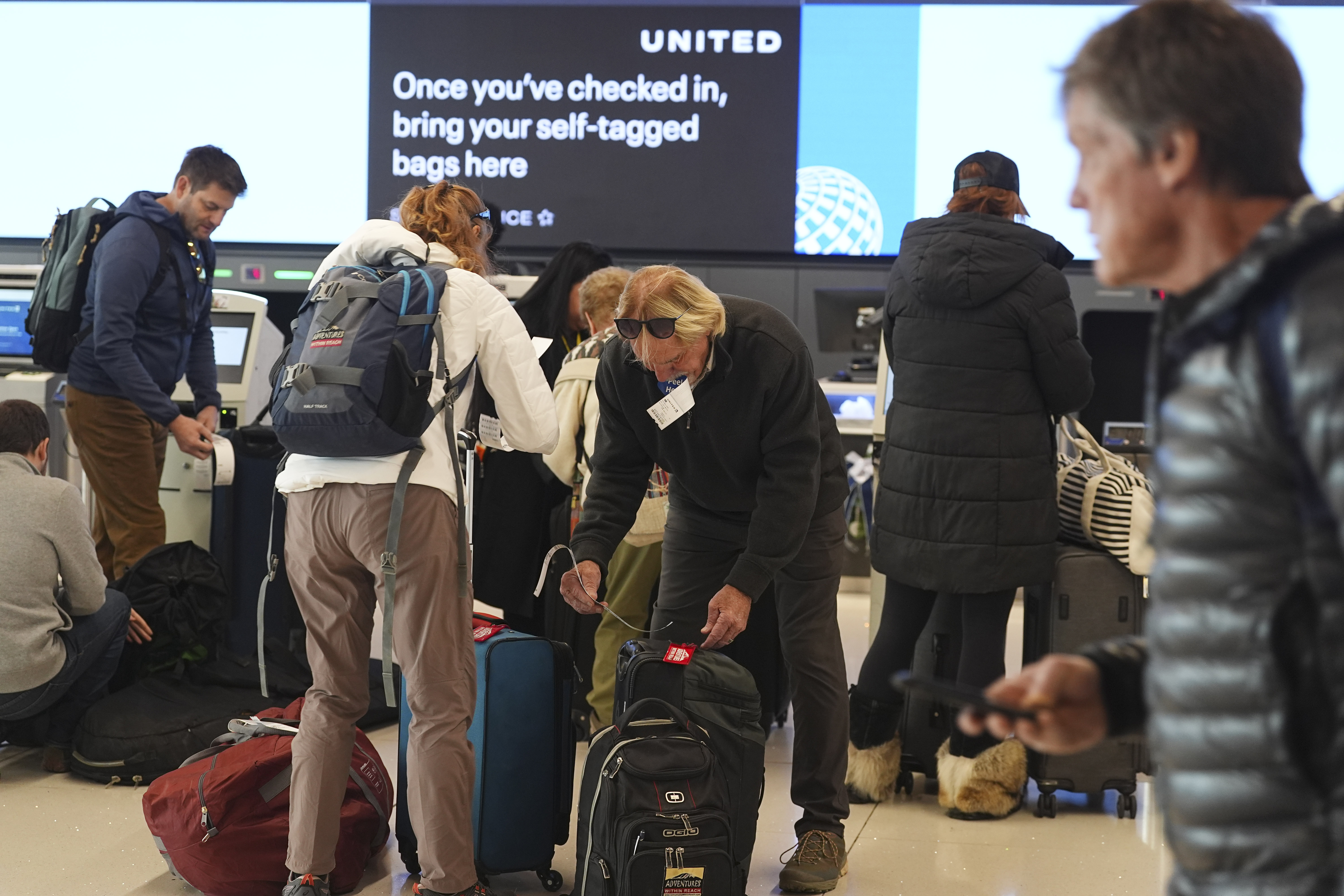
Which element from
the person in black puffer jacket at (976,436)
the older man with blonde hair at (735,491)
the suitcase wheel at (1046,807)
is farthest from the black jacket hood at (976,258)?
the suitcase wheel at (1046,807)

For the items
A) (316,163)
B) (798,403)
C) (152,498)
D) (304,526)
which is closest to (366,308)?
(304,526)

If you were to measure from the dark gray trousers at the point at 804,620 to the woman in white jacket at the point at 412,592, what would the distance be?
0.42m

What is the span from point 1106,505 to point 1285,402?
8.32 ft

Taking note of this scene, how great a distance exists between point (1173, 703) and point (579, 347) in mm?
A: 2930

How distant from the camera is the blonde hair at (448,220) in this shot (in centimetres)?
257

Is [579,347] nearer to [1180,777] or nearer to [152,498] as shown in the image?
[152,498]

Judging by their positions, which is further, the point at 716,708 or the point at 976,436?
the point at 976,436

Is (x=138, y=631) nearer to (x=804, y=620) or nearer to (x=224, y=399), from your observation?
(x=224, y=399)

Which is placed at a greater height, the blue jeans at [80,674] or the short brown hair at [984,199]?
the short brown hair at [984,199]

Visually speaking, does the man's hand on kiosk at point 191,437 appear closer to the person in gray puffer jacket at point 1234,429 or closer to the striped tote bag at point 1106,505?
the striped tote bag at point 1106,505

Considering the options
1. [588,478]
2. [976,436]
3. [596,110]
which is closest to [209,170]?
[588,478]

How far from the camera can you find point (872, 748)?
3.30m

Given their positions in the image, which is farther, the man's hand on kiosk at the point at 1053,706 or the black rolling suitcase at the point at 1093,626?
the black rolling suitcase at the point at 1093,626

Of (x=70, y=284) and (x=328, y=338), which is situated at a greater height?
(x=70, y=284)
